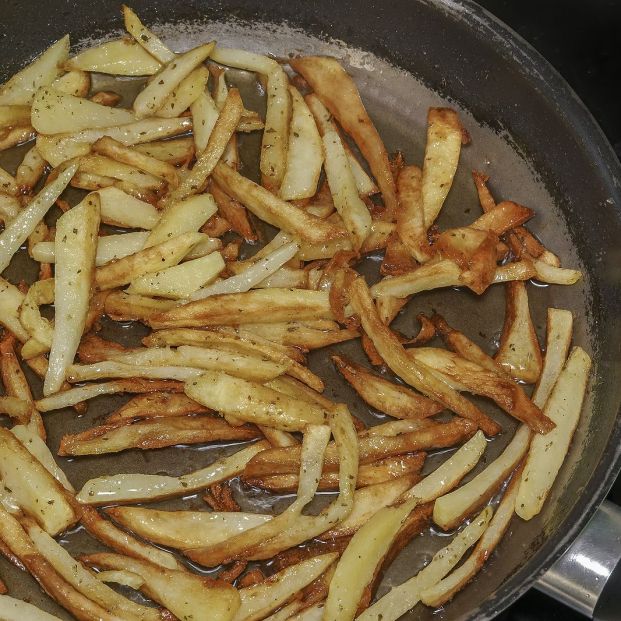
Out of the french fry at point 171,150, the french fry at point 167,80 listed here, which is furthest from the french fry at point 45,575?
the french fry at point 167,80

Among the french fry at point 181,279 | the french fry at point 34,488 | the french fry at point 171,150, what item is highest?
the french fry at point 171,150

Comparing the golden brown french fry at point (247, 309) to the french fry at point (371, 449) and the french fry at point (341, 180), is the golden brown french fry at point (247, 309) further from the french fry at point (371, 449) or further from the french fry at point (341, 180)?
the french fry at point (371, 449)

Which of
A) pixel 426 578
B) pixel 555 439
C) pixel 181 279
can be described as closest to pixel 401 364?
pixel 555 439

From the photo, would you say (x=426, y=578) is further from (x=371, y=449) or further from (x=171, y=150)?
(x=171, y=150)

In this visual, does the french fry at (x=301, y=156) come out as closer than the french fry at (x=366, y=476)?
No

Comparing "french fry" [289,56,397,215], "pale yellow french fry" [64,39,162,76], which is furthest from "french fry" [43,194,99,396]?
"french fry" [289,56,397,215]

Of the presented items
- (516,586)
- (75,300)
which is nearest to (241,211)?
(75,300)

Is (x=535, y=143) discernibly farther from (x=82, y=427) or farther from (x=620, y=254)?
(x=82, y=427)
